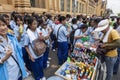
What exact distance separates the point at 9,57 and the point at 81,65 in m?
1.77

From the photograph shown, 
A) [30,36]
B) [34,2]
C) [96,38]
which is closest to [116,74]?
[96,38]

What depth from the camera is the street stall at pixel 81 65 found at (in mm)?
3674

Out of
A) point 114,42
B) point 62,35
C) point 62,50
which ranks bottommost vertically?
point 62,50

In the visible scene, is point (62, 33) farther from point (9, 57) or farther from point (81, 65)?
point (9, 57)

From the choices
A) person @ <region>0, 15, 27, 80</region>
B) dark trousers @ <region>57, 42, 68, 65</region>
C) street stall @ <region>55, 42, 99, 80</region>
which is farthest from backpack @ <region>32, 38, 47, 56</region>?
dark trousers @ <region>57, 42, 68, 65</region>

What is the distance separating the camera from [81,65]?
12.8ft

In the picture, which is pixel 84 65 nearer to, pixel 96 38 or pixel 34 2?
pixel 96 38

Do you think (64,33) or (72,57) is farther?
(64,33)

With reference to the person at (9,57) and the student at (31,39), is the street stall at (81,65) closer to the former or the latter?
the student at (31,39)

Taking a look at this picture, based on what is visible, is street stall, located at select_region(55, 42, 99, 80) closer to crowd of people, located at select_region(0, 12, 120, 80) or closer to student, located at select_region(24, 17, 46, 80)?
crowd of people, located at select_region(0, 12, 120, 80)

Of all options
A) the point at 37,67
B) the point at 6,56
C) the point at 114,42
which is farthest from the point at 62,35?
the point at 6,56

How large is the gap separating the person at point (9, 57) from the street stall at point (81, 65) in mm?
1051

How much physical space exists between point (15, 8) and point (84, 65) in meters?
6.89

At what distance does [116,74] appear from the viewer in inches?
205
